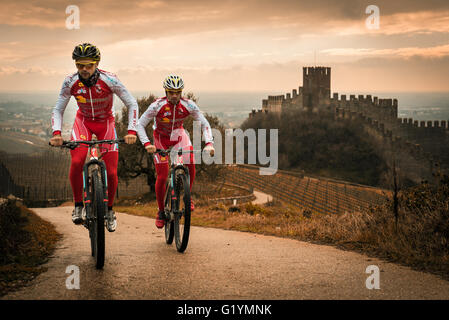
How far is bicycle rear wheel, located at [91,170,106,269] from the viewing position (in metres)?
6.05

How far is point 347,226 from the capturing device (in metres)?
8.85

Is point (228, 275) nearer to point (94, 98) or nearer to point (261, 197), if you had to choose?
point (94, 98)

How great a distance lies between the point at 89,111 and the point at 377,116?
88.7 meters

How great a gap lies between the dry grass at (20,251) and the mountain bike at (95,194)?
0.71 metres

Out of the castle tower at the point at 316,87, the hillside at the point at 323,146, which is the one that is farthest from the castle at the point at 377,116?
the hillside at the point at 323,146

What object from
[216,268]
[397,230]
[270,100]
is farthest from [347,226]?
[270,100]

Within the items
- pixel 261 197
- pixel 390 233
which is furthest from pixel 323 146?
pixel 390 233

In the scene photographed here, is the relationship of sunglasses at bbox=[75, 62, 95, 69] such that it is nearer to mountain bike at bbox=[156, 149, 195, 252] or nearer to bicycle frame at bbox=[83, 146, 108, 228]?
bicycle frame at bbox=[83, 146, 108, 228]

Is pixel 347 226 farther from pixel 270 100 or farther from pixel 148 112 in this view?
pixel 270 100

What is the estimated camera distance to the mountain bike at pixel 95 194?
607cm

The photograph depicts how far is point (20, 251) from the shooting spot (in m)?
7.12

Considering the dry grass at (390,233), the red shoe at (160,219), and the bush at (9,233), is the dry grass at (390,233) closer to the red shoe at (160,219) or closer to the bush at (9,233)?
the red shoe at (160,219)
